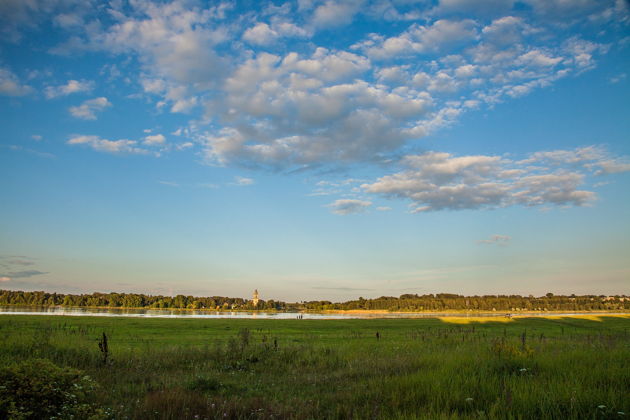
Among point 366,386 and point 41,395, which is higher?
→ point 41,395

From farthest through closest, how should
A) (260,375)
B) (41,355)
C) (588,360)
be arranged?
(41,355)
(260,375)
(588,360)

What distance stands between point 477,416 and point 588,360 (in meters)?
5.55

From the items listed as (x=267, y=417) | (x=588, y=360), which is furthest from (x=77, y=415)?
(x=588, y=360)

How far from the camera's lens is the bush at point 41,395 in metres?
6.90

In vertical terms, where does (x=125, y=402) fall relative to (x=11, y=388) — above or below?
below

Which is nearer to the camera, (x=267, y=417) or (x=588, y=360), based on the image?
(x=267, y=417)

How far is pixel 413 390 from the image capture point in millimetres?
8133

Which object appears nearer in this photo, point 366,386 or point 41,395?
point 41,395

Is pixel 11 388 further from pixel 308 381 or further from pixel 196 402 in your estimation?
pixel 308 381

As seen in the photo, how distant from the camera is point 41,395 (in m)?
7.42

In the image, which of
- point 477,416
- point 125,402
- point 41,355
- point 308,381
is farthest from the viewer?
point 41,355

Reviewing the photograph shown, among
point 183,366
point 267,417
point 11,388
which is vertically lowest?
point 183,366

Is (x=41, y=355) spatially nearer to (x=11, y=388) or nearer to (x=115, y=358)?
(x=115, y=358)

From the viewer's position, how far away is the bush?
6.90 metres
